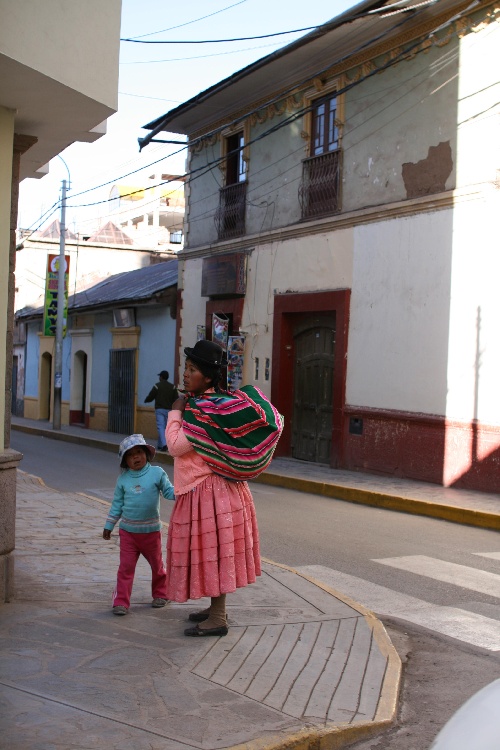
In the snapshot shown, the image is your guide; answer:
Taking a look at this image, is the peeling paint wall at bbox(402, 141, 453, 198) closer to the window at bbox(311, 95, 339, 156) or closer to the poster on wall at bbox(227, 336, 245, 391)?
the window at bbox(311, 95, 339, 156)

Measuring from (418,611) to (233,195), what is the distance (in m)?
14.6

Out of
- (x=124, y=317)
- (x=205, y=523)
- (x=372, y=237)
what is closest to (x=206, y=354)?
(x=205, y=523)

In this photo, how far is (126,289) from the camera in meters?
28.1

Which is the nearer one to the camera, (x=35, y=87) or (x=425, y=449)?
(x=35, y=87)

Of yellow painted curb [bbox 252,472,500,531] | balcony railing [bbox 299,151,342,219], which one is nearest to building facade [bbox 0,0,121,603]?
yellow painted curb [bbox 252,472,500,531]

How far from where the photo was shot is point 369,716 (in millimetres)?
4395

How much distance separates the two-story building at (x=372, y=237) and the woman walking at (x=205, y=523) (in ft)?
27.2

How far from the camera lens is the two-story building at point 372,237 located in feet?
44.0

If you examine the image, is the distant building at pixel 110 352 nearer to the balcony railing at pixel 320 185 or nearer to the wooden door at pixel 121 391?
the wooden door at pixel 121 391

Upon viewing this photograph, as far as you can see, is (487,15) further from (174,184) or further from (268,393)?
(174,184)

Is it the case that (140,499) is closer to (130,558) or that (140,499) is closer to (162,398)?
(130,558)

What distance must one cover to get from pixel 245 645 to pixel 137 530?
1120 millimetres

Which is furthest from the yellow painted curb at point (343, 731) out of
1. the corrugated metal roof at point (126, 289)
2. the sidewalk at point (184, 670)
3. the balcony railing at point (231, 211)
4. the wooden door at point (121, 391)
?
the wooden door at point (121, 391)

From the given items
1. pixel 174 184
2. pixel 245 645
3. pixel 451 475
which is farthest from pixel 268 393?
pixel 174 184
